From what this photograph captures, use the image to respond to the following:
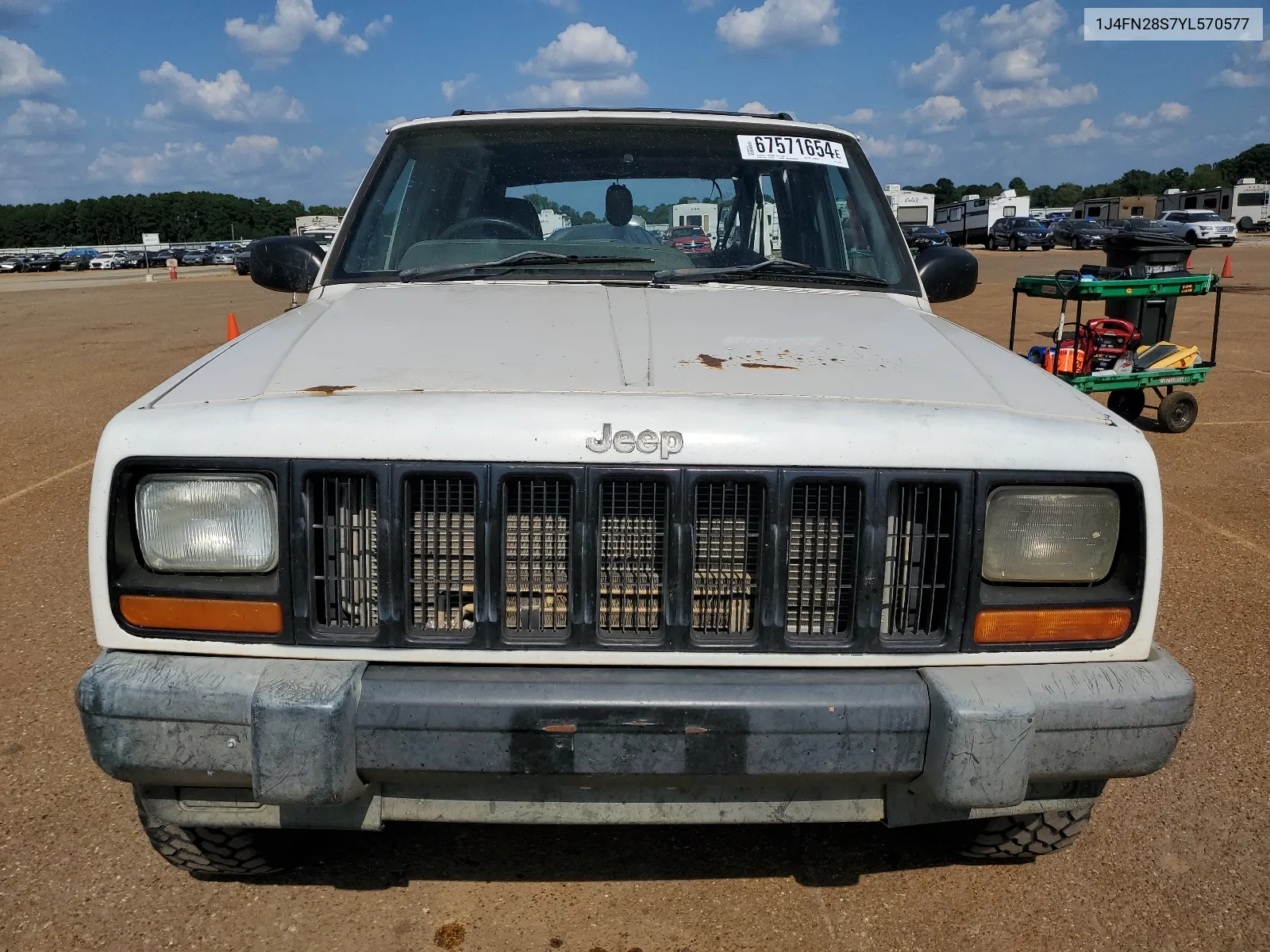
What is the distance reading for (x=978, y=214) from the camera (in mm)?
48281

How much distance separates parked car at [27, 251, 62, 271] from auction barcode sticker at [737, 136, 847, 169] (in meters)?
68.9

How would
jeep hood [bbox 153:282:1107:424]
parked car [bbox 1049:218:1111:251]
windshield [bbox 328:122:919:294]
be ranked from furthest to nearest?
parked car [bbox 1049:218:1111:251] < windshield [bbox 328:122:919:294] < jeep hood [bbox 153:282:1107:424]

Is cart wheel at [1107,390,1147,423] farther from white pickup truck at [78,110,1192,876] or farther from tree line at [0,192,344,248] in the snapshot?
tree line at [0,192,344,248]

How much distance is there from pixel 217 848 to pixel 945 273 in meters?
2.88

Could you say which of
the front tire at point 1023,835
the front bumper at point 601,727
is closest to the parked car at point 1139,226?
the front tire at point 1023,835

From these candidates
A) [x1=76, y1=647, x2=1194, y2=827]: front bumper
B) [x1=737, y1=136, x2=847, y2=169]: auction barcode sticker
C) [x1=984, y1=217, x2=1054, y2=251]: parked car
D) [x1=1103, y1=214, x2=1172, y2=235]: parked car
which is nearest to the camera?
[x1=76, y1=647, x2=1194, y2=827]: front bumper

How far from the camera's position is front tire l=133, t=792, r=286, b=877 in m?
2.47

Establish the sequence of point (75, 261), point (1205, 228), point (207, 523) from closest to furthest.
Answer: point (207, 523), point (1205, 228), point (75, 261)

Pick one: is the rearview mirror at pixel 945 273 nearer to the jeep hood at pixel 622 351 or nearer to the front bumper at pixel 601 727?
→ the jeep hood at pixel 622 351

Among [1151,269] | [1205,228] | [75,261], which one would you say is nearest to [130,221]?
[75,261]

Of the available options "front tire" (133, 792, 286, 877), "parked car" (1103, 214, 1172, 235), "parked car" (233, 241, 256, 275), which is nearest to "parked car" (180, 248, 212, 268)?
"parked car" (233, 241, 256, 275)

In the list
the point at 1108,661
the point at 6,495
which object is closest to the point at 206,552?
the point at 1108,661

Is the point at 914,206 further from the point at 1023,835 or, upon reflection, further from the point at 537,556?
the point at 537,556

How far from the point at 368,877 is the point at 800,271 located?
2.22 meters
